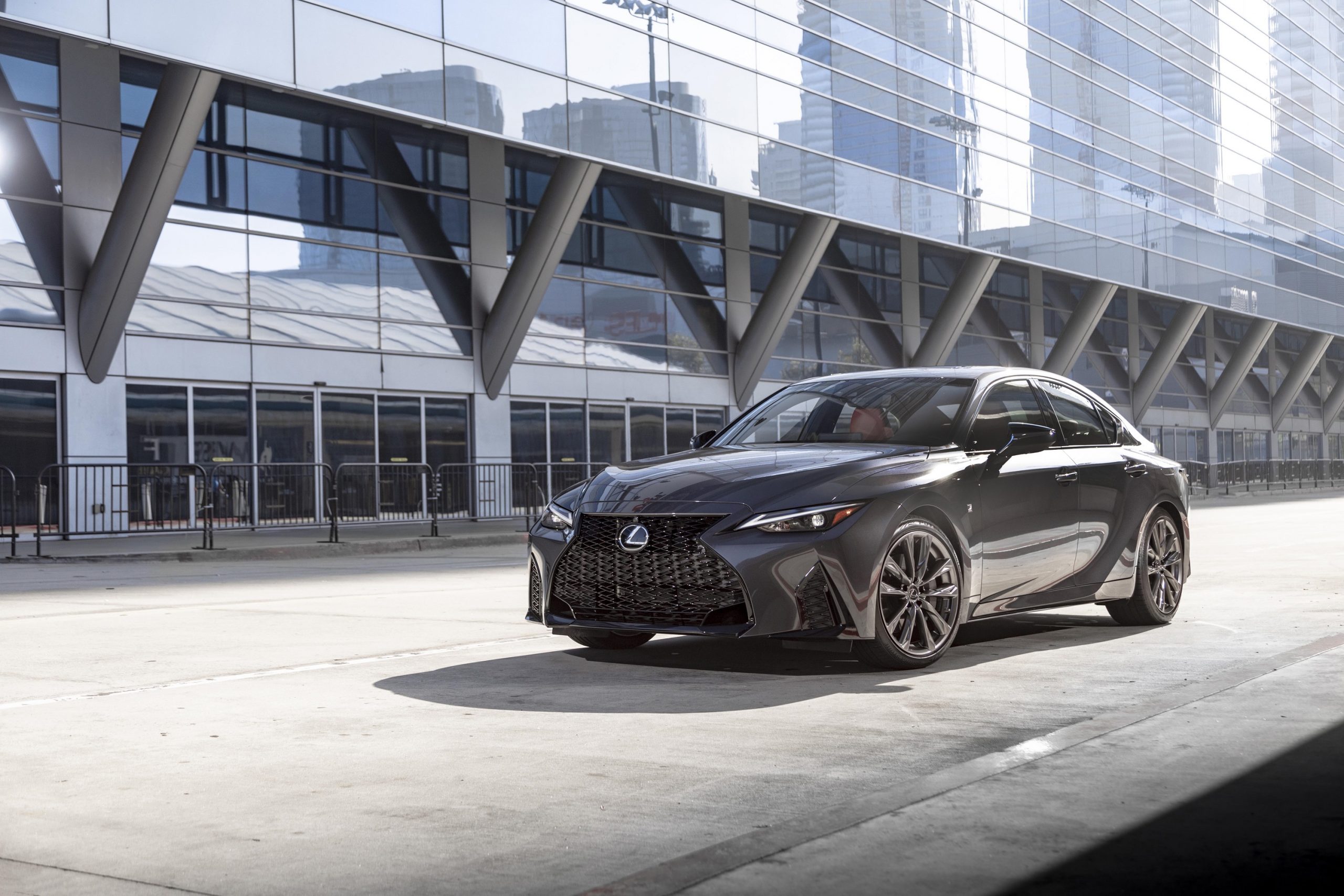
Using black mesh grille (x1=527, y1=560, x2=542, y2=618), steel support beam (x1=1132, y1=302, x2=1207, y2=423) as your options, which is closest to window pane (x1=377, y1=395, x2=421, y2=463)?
black mesh grille (x1=527, y1=560, x2=542, y2=618)

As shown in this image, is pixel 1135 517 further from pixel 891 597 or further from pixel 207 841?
pixel 207 841

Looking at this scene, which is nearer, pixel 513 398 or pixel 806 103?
pixel 513 398

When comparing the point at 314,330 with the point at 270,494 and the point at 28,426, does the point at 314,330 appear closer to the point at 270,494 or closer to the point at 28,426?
the point at 270,494

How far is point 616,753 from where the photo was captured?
5574mm

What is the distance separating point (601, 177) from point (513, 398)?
217 inches

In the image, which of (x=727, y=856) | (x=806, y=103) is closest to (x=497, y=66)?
(x=806, y=103)

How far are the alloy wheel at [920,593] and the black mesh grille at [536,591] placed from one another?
176cm

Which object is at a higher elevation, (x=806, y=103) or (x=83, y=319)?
(x=806, y=103)

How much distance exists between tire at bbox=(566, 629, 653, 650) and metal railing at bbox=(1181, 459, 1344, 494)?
119 feet

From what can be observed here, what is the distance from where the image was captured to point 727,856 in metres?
4.03

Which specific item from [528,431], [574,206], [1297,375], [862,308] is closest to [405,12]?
[574,206]

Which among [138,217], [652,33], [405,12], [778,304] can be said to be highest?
[652,33]

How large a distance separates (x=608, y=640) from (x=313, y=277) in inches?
795

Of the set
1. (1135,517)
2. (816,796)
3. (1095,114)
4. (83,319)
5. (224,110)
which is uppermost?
(1095,114)
